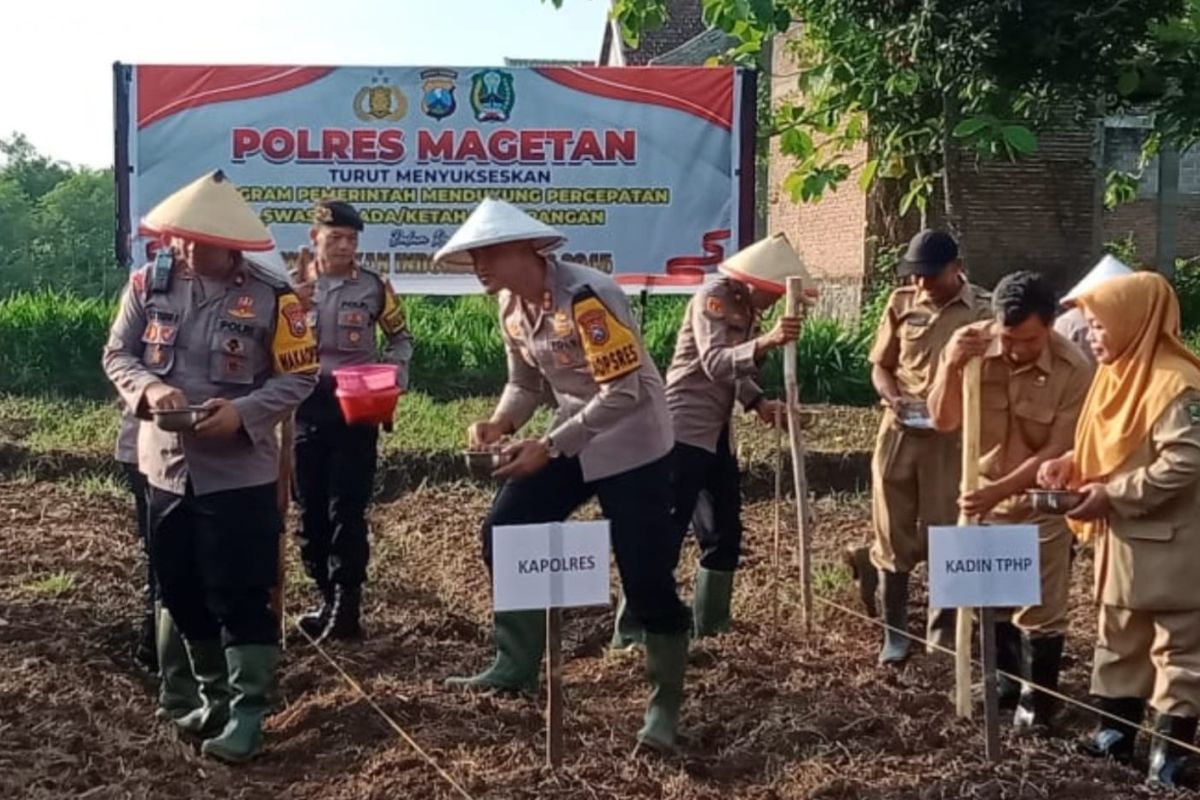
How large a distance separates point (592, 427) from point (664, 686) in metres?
0.82

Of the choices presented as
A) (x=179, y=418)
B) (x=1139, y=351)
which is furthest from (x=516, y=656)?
(x=1139, y=351)

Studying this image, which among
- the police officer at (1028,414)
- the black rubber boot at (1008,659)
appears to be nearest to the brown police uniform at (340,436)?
the police officer at (1028,414)

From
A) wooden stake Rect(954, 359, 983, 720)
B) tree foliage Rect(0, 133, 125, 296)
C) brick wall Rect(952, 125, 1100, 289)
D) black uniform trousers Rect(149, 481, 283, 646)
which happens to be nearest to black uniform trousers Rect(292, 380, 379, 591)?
black uniform trousers Rect(149, 481, 283, 646)

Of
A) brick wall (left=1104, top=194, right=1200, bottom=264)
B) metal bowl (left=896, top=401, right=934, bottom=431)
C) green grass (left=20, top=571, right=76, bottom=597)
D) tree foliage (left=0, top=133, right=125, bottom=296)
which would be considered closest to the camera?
metal bowl (left=896, top=401, right=934, bottom=431)

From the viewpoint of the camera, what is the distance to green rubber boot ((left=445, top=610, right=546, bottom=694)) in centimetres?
502

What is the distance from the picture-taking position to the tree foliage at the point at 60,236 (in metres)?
46.2

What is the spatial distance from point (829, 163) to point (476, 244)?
8.46 meters

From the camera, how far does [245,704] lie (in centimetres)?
447

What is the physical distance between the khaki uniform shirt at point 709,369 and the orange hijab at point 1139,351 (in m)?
1.62

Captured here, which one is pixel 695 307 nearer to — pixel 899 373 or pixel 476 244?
pixel 899 373

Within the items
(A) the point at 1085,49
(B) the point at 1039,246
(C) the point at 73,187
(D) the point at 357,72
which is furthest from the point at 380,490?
(C) the point at 73,187

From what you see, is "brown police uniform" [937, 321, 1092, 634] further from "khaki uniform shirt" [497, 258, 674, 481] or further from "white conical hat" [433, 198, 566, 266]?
"white conical hat" [433, 198, 566, 266]

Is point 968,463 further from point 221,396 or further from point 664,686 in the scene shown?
point 221,396

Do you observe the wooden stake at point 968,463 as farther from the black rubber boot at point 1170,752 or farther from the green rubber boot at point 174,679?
the green rubber boot at point 174,679
